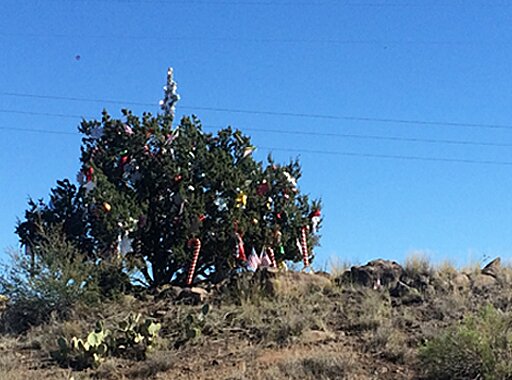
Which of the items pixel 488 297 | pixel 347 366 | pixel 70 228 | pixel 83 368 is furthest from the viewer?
pixel 70 228

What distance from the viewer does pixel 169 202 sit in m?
22.4

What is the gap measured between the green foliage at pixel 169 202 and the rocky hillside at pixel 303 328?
7.09 feet

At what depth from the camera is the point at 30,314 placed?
1820 centimetres

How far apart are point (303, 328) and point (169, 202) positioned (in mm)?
7854

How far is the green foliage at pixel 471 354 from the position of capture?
41.0ft

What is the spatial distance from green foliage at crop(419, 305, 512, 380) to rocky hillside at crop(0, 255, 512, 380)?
2 cm

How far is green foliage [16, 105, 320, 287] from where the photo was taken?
21.2 m

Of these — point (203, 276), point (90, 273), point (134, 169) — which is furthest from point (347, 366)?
point (134, 169)

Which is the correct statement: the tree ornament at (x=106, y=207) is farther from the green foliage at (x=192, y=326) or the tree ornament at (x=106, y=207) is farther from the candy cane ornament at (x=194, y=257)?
the green foliage at (x=192, y=326)

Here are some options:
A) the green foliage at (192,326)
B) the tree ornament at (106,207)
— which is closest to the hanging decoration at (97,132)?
the tree ornament at (106,207)

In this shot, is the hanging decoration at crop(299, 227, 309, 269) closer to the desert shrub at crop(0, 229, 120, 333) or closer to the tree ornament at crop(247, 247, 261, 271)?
the tree ornament at crop(247, 247, 261, 271)

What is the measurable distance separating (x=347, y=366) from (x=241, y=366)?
1.72 meters

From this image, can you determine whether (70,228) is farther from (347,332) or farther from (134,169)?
(347,332)

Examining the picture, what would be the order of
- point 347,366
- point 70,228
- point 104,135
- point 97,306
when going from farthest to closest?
1. point 104,135
2. point 70,228
3. point 97,306
4. point 347,366
